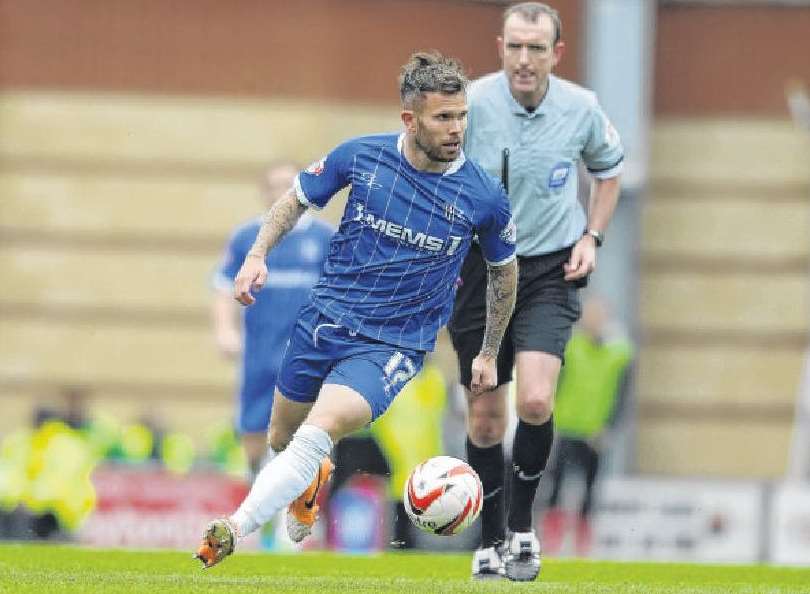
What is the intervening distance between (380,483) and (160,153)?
657 centimetres

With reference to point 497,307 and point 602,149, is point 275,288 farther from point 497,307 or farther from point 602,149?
point 497,307

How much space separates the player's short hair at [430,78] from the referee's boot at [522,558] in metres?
2.07

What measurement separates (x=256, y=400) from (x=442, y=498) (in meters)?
4.11

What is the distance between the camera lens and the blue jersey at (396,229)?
28.8ft

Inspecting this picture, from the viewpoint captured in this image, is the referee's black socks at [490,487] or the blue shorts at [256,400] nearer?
the referee's black socks at [490,487]

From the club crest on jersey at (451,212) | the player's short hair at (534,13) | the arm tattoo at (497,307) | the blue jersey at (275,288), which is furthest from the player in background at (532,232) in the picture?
the blue jersey at (275,288)

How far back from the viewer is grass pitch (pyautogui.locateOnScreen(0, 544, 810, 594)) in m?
8.88

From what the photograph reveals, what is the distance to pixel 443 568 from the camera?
11094mm

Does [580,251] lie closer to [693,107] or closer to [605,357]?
[605,357]

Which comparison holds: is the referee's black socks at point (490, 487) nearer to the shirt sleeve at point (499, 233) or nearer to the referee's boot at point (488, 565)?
the referee's boot at point (488, 565)

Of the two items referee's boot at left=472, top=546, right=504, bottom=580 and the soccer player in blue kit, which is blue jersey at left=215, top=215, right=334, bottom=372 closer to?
referee's boot at left=472, top=546, right=504, bottom=580

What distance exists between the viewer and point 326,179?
8.88 meters

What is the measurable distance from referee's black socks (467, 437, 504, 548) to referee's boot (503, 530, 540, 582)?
225 mm

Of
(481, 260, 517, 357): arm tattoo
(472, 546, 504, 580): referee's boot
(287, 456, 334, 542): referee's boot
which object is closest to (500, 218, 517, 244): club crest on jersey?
(481, 260, 517, 357): arm tattoo
